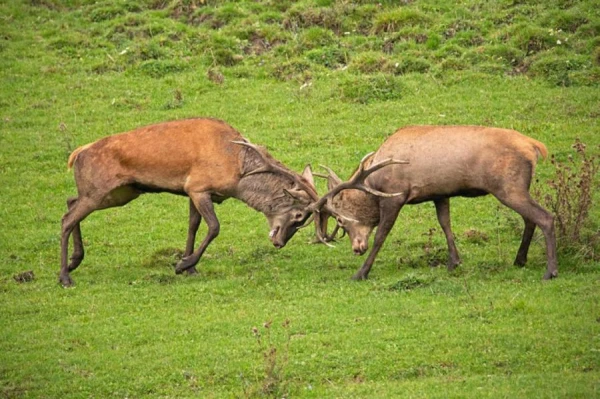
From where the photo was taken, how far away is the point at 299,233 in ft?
54.4

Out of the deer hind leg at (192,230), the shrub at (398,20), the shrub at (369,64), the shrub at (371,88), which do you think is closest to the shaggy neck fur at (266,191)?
the deer hind leg at (192,230)

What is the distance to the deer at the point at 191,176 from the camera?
1473cm

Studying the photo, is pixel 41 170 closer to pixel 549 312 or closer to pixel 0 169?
pixel 0 169

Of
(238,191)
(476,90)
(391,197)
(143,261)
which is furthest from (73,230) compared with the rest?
(476,90)

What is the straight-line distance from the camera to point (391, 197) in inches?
560

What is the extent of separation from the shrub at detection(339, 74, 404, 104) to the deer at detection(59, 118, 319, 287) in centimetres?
580

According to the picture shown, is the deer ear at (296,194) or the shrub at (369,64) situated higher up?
the deer ear at (296,194)

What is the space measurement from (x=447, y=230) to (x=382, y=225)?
87cm

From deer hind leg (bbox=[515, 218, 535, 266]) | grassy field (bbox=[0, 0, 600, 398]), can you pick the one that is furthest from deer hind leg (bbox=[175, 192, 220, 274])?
deer hind leg (bbox=[515, 218, 535, 266])

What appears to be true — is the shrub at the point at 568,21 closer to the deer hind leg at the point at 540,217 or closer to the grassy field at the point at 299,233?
the grassy field at the point at 299,233

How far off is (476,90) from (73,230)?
840cm

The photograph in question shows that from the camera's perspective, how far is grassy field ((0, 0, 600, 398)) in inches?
442

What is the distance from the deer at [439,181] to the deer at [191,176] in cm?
60

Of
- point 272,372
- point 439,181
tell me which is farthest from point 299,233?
point 272,372
